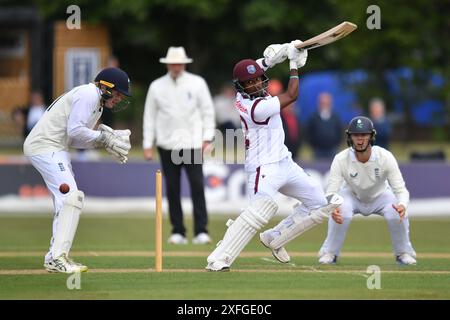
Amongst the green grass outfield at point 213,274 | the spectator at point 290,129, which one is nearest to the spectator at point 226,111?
the spectator at point 290,129

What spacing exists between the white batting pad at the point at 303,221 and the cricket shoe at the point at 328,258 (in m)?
0.97

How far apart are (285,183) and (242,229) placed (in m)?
0.70

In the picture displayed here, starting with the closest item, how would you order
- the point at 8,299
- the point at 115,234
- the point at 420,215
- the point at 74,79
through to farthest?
the point at 8,299 → the point at 115,234 → the point at 420,215 → the point at 74,79

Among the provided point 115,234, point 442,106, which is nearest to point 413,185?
point 115,234

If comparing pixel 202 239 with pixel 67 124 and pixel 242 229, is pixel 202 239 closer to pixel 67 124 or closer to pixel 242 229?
pixel 242 229

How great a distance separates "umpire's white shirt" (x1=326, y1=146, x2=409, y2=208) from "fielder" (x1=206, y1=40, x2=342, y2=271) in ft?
2.31

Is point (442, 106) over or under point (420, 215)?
over

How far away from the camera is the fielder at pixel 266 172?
1119 cm

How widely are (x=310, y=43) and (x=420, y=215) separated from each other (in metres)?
9.73

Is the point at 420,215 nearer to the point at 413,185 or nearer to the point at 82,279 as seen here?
the point at 413,185

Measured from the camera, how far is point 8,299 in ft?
32.2

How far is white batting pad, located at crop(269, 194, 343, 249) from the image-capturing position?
460 inches

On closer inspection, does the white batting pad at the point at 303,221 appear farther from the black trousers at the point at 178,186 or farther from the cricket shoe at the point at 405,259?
the black trousers at the point at 178,186

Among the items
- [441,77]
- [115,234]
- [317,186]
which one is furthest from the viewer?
[441,77]
